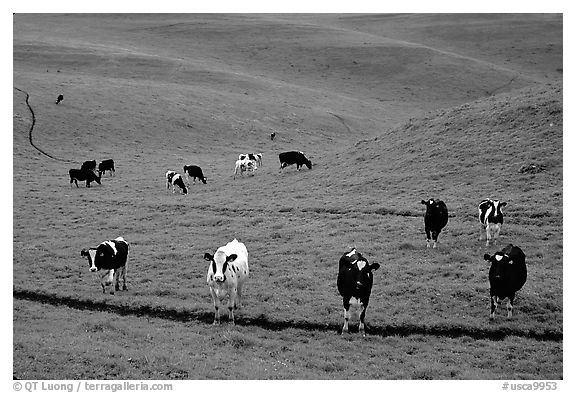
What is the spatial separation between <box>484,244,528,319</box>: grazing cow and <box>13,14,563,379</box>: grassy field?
584 millimetres

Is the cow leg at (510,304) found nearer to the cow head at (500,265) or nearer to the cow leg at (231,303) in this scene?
the cow head at (500,265)

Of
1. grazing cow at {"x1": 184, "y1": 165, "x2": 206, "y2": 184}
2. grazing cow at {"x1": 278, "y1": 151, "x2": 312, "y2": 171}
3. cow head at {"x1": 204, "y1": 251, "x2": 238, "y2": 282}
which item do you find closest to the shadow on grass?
cow head at {"x1": 204, "y1": 251, "x2": 238, "y2": 282}

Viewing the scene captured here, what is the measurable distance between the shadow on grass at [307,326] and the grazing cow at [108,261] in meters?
1.13

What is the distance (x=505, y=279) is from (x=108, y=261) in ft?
40.3

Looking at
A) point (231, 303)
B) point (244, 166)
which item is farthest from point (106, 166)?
point (231, 303)

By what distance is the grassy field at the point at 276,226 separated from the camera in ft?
49.6

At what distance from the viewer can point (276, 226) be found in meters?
28.8

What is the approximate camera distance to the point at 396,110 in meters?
86.9

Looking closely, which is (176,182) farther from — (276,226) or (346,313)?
(346,313)

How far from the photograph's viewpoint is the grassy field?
1512cm

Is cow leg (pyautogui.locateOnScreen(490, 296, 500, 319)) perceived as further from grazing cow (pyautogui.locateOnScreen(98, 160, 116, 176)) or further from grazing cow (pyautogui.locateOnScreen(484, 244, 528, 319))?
grazing cow (pyautogui.locateOnScreen(98, 160, 116, 176))

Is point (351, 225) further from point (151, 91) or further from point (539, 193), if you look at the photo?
point (151, 91)

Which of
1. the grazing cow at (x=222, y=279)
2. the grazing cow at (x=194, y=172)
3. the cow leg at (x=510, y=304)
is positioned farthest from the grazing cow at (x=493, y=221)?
the grazing cow at (x=194, y=172)

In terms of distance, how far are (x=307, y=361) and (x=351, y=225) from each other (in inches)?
555
